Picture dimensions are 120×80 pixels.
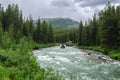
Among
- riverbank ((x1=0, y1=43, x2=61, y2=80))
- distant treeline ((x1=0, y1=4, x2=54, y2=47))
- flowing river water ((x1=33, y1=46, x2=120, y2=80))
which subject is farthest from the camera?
distant treeline ((x1=0, y1=4, x2=54, y2=47))

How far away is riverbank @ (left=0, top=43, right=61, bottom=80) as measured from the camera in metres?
17.3

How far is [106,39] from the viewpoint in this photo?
67.9 meters

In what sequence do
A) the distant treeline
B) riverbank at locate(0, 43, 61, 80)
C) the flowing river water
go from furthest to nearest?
1. the distant treeline
2. the flowing river water
3. riverbank at locate(0, 43, 61, 80)

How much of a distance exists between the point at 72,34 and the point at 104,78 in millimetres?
146528

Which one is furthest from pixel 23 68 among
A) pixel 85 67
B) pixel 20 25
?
pixel 20 25

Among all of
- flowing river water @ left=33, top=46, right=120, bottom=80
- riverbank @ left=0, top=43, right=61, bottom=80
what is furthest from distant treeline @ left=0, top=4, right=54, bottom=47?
riverbank @ left=0, top=43, right=61, bottom=80

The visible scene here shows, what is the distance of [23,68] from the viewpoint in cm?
1969

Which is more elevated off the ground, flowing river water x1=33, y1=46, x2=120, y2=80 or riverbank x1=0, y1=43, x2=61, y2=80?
riverbank x1=0, y1=43, x2=61, y2=80

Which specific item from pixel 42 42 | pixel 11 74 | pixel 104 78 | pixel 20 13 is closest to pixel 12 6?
pixel 20 13

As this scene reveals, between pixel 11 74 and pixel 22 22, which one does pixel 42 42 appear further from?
pixel 11 74

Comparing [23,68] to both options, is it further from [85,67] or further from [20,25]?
[20,25]

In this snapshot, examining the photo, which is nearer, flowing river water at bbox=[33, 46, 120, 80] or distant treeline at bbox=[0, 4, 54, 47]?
flowing river water at bbox=[33, 46, 120, 80]

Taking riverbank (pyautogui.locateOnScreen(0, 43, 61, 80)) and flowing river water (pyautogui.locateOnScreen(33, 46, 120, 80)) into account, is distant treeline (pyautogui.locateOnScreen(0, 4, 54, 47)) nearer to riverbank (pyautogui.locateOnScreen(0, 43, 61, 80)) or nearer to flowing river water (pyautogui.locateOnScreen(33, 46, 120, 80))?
flowing river water (pyautogui.locateOnScreen(33, 46, 120, 80))

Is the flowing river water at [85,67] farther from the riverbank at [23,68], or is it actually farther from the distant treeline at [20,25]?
the distant treeline at [20,25]
